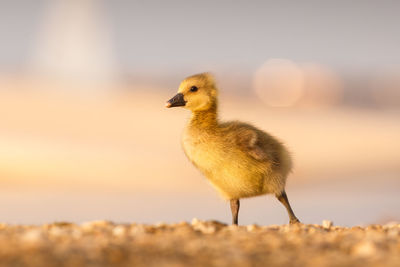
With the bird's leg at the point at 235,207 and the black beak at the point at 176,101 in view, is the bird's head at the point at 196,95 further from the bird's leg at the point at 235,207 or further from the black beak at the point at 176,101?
the bird's leg at the point at 235,207

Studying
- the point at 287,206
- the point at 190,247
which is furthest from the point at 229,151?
the point at 190,247

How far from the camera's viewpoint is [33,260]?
3588 millimetres

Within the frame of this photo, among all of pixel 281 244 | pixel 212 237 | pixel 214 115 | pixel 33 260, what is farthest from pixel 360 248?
pixel 214 115

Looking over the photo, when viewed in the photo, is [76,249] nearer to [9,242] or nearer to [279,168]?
[9,242]

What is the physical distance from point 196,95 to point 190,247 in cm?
266

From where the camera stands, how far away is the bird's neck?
20.8ft

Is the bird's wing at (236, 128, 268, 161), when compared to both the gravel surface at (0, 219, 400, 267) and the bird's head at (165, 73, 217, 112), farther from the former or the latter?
the gravel surface at (0, 219, 400, 267)

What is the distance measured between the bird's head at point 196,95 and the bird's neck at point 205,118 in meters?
0.03

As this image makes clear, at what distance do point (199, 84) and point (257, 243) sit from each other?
2.53 m

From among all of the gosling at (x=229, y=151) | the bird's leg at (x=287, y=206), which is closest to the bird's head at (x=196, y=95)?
the gosling at (x=229, y=151)

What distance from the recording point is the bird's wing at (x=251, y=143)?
6.02m

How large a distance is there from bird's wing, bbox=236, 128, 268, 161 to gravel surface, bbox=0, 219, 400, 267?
907 millimetres

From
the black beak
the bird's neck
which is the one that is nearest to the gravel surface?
the bird's neck

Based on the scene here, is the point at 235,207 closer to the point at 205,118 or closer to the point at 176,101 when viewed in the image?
the point at 205,118
